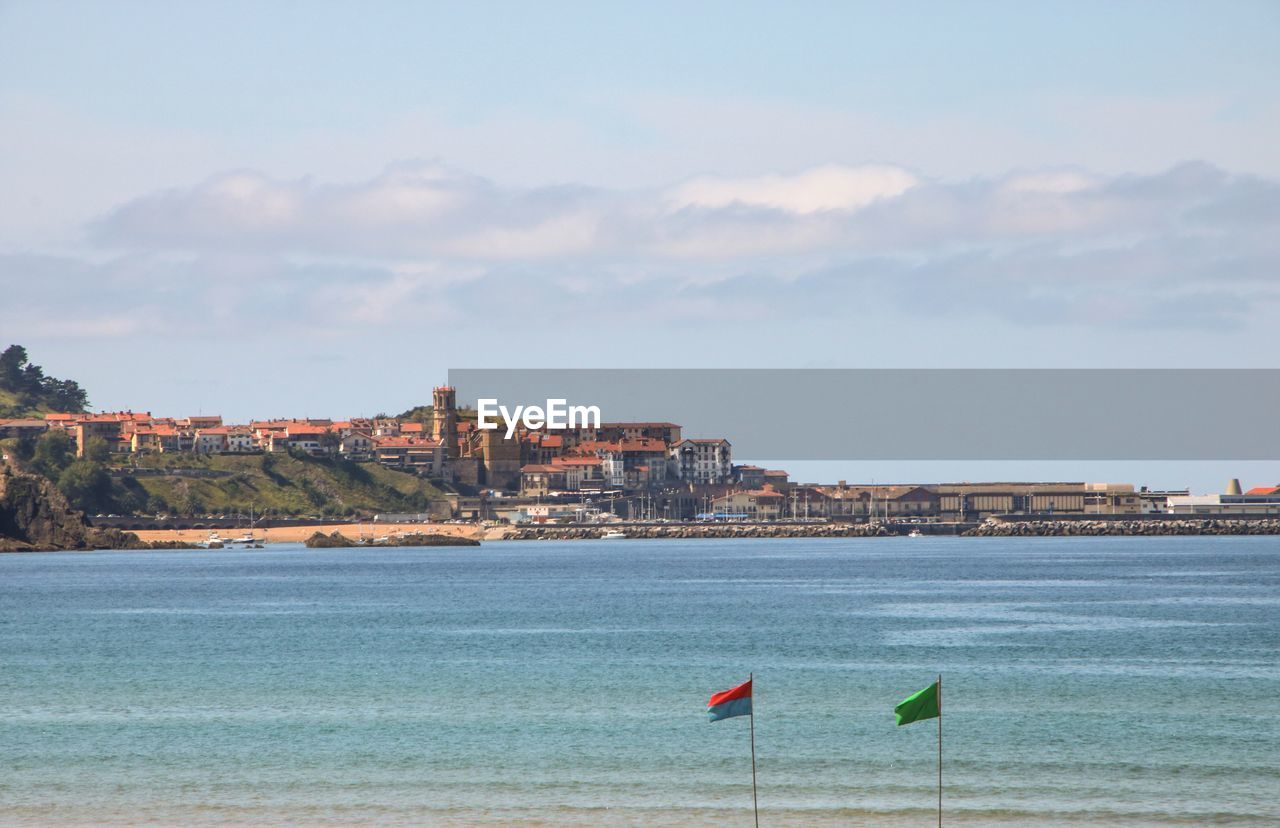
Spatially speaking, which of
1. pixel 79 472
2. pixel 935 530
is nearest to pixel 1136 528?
pixel 935 530

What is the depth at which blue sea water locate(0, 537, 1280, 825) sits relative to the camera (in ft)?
87.5

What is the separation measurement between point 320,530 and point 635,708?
508ft

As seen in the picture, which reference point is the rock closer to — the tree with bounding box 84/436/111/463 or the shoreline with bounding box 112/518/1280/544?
the shoreline with bounding box 112/518/1280/544

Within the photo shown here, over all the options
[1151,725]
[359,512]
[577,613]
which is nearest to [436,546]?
[359,512]

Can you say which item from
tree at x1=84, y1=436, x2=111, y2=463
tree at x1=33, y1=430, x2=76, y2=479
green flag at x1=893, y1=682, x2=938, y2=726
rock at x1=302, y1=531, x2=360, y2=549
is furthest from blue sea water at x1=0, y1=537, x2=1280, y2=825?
tree at x1=84, y1=436, x2=111, y2=463

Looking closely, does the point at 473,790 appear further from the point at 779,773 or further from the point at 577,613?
the point at 577,613

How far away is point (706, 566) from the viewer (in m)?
118

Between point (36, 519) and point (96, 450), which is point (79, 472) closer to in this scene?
point (96, 450)

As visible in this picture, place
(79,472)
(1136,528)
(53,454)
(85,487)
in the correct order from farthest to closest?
(1136,528)
(53,454)
(79,472)
(85,487)

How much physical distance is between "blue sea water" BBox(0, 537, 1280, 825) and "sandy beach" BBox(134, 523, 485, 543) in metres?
98.3

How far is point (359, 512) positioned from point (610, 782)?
564 feet

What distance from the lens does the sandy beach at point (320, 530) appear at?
575 feet

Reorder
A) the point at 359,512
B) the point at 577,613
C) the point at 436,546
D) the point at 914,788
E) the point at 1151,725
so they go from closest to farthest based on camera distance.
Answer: the point at 914,788
the point at 1151,725
the point at 577,613
the point at 436,546
the point at 359,512

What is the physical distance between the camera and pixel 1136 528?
19012 cm
